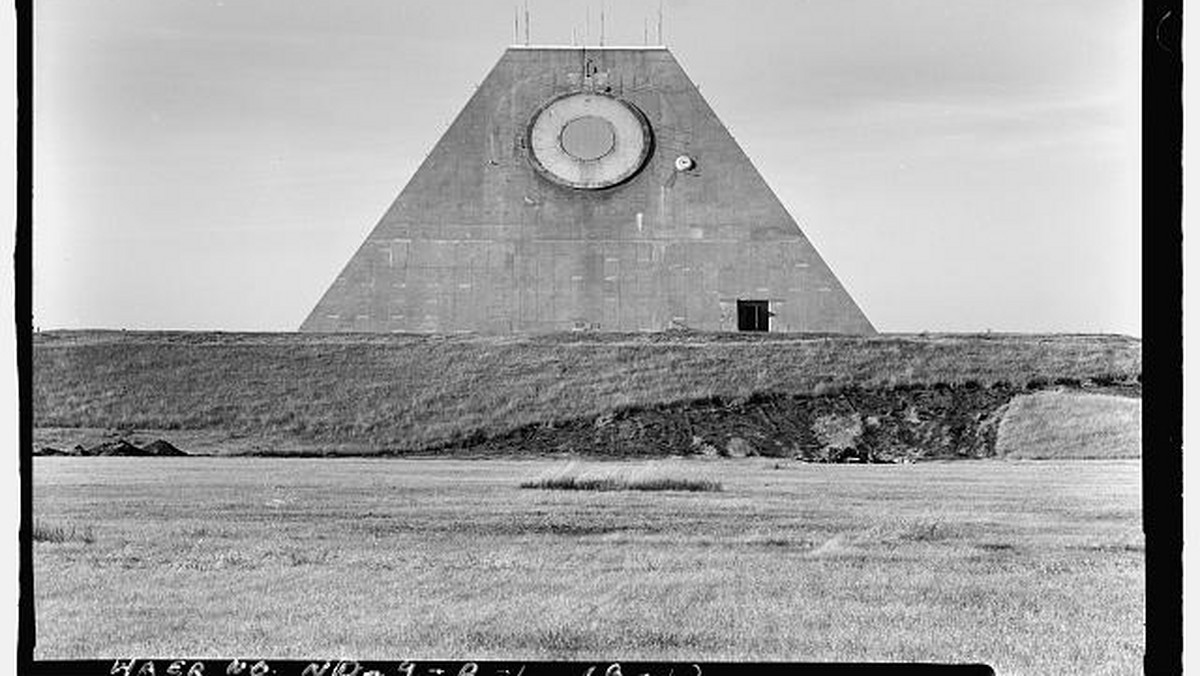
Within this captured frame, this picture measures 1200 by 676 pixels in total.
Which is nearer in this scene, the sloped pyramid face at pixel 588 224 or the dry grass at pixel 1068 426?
the dry grass at pixel 1068 426

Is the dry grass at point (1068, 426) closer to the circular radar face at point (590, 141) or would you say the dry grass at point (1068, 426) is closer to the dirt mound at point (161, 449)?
the circular radar face at point (590, 141)

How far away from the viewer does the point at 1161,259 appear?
22.3 ft

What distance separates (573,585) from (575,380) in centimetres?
1199

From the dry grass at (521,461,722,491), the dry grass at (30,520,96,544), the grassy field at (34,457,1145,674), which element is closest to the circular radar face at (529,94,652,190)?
the dry grass at (521,461,722,491)

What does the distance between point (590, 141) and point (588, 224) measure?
3.89ft

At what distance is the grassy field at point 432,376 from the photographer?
795 inches

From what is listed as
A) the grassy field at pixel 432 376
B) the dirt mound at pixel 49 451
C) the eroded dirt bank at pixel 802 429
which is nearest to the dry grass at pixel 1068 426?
the eroded dirt bank at pixel 802 429

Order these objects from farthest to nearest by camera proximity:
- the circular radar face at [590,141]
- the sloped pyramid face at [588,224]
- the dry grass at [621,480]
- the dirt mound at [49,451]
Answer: the circular radar face at [590,141] < the sloped pyramid face at [588,224] < the dirt mound at [49,451] < the dry grass at [621,480]

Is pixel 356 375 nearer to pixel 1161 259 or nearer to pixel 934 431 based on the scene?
pixel 934 431

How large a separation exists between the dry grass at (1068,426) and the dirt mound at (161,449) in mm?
8449

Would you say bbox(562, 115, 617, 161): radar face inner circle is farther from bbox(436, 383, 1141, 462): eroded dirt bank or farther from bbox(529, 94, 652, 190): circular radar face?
bbox(436, 383, 1141, 462): eroded dirt bank

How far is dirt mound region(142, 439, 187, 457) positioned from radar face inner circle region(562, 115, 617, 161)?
31.1 feet

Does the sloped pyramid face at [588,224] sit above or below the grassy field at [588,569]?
above

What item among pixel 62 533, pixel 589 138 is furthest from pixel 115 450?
pixel 589 138
